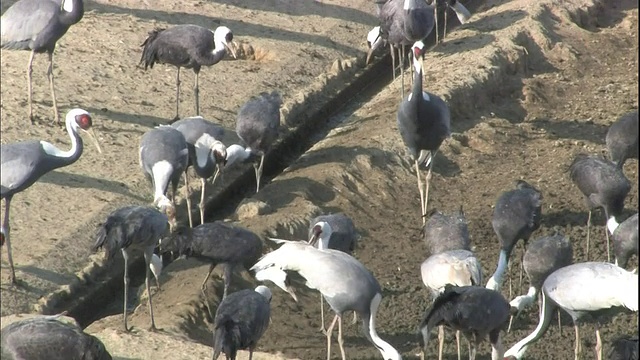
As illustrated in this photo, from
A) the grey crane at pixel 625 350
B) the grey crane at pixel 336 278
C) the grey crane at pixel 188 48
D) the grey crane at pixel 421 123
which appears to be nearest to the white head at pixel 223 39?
the grey crane at pixel 188 48

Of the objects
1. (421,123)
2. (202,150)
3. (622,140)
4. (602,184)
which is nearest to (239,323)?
(202,150)

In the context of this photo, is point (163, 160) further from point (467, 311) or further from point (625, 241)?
point (625, 241)

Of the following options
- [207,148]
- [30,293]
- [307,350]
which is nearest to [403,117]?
[207,148]

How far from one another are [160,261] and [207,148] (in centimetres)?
162

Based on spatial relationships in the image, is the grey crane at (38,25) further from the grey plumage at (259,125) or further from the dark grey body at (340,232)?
the dark grey body at (340,232)

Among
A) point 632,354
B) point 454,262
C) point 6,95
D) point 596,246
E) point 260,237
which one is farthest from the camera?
point 6,95

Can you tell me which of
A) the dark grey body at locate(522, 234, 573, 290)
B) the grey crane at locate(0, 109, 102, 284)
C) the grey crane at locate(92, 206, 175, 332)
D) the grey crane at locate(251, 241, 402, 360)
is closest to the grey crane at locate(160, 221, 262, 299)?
the grey crane at locate(92, 206, 175, 332)

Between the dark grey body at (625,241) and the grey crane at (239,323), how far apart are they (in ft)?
9.95

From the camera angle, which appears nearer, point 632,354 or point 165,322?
point 632,354

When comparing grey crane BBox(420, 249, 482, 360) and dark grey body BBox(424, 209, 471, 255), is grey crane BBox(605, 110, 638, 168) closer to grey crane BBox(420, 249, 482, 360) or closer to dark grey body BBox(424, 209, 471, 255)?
dark grey body BBox(424, 209, 471, 255)

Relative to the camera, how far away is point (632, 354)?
974 cm

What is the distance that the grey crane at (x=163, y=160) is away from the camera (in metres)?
11.8

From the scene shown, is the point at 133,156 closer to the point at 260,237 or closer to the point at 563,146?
the point at 260,237

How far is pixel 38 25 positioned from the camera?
13586 millimetres
